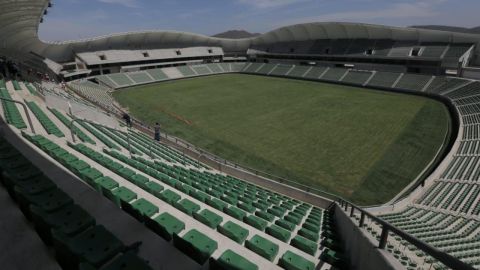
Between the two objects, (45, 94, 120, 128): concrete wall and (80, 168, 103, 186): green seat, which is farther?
(45, 94, 120, 128): concrete wall

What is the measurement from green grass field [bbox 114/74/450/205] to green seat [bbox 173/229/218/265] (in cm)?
1192

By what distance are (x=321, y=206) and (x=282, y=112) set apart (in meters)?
19.2

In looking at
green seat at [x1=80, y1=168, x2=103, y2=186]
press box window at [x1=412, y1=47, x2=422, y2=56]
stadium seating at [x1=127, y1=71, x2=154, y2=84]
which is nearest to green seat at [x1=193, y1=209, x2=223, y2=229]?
green seat at [x1=80, y1=168, x2=103, y2=186]

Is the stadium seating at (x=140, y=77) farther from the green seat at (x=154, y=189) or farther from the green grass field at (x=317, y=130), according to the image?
the green seat at (x=154, y=189)

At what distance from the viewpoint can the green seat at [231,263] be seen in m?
3.94

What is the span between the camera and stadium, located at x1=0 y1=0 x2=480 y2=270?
15.5ft

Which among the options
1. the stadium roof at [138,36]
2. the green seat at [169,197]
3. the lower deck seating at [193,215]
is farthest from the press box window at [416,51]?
the green seat at [169,197]

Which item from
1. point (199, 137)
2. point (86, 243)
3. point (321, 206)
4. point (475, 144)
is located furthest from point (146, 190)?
point (475, 144)

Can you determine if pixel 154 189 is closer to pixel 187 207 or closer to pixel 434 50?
pixel 187 207

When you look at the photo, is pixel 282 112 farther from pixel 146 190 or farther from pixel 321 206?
pixel 146 190

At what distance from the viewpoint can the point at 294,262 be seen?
5.16 m

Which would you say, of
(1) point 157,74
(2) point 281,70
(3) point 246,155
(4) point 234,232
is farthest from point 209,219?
(2) point 281,70

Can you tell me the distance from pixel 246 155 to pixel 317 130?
338 inches

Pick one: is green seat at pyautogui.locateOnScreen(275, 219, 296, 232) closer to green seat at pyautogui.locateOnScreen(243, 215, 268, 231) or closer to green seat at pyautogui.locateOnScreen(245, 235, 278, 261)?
green seat at pyautogui.locateOnScreen(243, 215, 268, 231)
